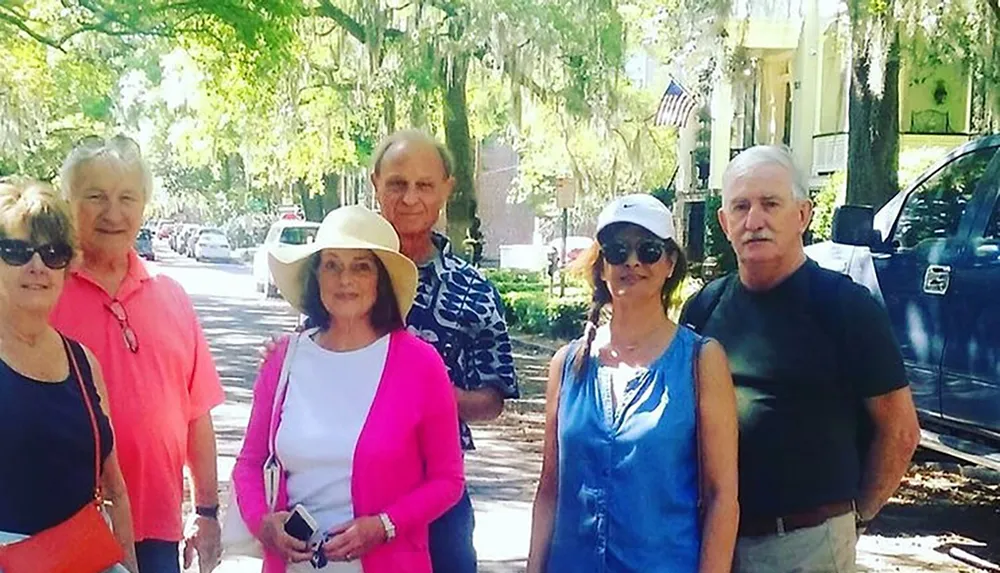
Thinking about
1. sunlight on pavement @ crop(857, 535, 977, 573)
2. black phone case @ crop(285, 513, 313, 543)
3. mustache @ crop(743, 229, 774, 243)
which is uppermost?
mustache @ crop(743, 229, 774, 243)

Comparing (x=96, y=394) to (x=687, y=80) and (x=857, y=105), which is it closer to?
(x=857, y=105)

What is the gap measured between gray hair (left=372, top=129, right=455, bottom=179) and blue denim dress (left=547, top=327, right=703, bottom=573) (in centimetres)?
110

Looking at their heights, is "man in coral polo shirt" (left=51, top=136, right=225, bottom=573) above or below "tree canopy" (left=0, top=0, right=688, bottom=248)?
below

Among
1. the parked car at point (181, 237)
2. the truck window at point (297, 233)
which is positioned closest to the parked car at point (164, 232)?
the parked car at point (181, 237)

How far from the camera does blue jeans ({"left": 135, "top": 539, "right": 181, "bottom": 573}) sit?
11.1 feet

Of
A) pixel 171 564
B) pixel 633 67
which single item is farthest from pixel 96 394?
pixel 633 67

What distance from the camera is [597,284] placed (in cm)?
309

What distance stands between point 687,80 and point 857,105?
11.9m

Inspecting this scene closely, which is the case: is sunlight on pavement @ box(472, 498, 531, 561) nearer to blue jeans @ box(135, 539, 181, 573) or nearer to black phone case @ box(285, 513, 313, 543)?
blue jeans @ box(135, 539, 181, 573)

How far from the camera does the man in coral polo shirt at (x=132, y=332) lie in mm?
3309

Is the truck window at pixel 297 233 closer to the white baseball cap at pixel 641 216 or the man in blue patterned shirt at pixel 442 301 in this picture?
the man in blue patterned shirt at pixel 442 301

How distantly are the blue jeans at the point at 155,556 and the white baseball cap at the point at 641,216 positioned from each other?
1592mm

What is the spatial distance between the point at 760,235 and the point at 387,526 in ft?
4.11

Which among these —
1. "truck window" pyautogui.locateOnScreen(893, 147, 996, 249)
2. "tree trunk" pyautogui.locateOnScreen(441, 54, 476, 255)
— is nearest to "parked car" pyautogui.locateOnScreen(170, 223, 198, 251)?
"tree trunk" pyautogui.locateOnScreen(441, 54, 476, 255)
